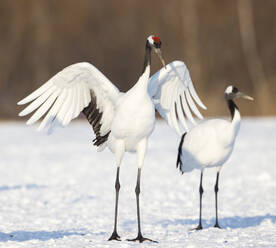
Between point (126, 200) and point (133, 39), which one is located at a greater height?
point (133, 39)

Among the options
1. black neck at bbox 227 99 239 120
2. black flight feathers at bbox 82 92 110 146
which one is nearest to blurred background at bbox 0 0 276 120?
black neck at bbox 227 99 239 120

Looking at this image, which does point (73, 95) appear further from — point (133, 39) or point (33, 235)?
point (133, 39)

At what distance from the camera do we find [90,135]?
2012 centimetres

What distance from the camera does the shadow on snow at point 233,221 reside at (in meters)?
7.18

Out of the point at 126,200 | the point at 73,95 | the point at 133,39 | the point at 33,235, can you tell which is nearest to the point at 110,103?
the point at 73,95

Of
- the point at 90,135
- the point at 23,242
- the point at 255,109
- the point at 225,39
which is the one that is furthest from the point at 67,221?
the point at 225,39

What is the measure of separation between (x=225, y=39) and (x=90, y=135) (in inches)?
427

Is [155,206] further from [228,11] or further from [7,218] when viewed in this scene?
[228,11]

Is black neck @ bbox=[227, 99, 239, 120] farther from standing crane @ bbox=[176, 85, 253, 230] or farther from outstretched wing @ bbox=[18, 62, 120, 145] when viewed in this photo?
outstretched wing @ bbox=[18, 62, 120, 145]

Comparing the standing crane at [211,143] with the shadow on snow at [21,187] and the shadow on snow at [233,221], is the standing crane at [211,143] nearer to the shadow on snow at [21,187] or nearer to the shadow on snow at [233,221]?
the shadow on snow at [233,221]

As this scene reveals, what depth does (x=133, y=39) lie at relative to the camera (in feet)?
97.3

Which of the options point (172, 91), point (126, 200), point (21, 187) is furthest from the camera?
point (21, 187)

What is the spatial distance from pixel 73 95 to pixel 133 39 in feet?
76.6

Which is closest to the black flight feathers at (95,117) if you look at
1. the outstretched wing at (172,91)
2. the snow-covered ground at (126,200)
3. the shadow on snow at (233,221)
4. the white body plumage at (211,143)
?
the outstretched wing at (172,91)
